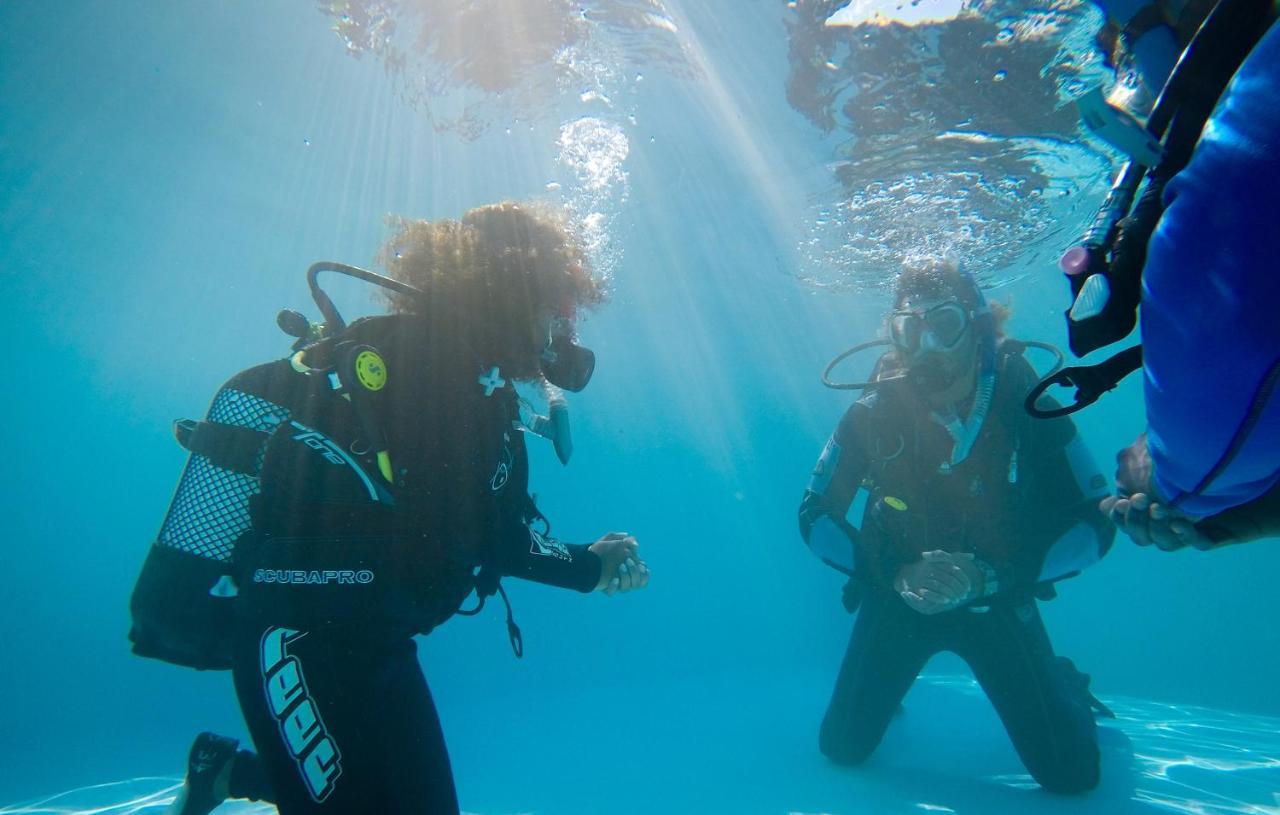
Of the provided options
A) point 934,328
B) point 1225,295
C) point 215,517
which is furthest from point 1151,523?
point 934,328

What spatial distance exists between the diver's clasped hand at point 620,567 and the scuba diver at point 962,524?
7.36 feet

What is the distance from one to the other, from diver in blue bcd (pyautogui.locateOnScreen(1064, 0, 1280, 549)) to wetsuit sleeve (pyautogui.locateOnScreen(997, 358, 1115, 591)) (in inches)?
142

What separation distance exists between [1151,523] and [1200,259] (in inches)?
51.8

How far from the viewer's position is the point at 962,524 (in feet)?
16.0

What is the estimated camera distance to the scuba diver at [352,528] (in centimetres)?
201

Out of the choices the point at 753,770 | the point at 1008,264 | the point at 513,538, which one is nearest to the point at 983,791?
the point at 753,770

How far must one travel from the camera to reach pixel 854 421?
5.24 meters

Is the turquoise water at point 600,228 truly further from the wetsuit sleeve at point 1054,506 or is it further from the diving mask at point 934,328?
the diving mask at point 934,328

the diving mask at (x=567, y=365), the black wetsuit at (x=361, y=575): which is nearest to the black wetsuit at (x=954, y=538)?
the diving mask at (x=567, y=365)

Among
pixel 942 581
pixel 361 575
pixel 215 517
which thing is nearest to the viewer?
pixel 361 575

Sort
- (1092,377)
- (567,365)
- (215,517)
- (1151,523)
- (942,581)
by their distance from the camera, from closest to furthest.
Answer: (1092,377)
(1151,523)
(215,517)
(567,365)
(942,581)

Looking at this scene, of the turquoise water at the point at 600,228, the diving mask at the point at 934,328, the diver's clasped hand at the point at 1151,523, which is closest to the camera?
the diver's clasped hand at the point at 1151,523

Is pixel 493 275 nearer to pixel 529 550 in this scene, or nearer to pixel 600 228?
pixel 529 550

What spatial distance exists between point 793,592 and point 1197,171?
3795cm
